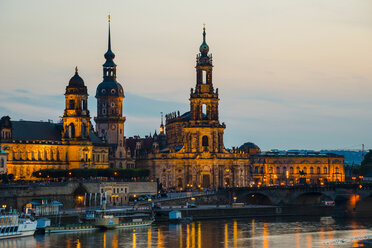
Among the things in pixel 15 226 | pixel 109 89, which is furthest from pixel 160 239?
pixel 109 89

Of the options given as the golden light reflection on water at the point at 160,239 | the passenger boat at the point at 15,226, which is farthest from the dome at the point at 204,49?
the passenger boat at the point at 15,226

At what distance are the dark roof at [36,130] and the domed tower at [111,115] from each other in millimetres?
15449

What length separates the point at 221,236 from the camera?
101250mm

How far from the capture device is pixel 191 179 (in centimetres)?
15775

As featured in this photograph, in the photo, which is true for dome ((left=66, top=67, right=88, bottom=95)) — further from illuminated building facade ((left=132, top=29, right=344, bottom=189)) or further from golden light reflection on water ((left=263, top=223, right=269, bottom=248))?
golden light reflection on water ((left=263, top=223, right=269, bottom=248))

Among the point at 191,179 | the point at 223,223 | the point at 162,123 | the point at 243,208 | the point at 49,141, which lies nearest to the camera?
the point at 223,223

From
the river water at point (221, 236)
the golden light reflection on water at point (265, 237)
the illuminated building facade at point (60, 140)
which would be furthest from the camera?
the illuminated building facade at point (60, 140)

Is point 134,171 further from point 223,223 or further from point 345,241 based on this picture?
point 345,241

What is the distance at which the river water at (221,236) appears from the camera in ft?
304

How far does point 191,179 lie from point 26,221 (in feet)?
207

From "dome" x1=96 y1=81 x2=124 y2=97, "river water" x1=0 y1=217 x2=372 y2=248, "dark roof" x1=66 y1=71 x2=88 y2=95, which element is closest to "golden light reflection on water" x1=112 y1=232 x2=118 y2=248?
"river water" x1=0 y1=217 x2=372 y2=248

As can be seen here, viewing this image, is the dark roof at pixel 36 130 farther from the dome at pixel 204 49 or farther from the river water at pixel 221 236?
the river water at pixel 221 236

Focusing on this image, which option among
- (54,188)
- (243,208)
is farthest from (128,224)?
(243,208)

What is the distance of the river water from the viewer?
3644 inches
